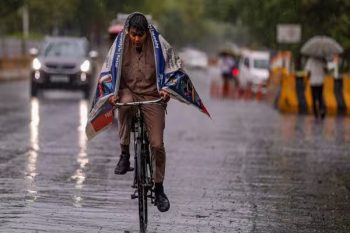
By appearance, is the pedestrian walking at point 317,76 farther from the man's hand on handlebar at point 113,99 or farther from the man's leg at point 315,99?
the man's hand on handlebar at point 113,99

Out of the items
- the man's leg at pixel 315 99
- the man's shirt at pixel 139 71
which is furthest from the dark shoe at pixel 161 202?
the man's leg at pixel 315 99

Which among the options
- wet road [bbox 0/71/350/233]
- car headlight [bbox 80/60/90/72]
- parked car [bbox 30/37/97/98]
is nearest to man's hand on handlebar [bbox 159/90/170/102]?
wet road [bbox 0/71/350/233]

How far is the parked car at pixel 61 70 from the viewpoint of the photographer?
107 feet

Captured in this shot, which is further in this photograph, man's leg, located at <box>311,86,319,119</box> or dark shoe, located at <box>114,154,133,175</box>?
man's leg, located at <box>311,86,319,119</box>

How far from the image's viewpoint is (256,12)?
4150 centimetres

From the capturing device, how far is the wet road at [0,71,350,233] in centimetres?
897

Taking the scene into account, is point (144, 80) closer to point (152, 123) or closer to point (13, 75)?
point (152, 123)

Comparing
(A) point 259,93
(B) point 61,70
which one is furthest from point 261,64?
(B) point 61,70

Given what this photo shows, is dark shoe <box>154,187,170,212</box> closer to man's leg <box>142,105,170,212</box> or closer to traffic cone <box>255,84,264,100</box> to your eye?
man's leg <box>142,105,170,212</box>

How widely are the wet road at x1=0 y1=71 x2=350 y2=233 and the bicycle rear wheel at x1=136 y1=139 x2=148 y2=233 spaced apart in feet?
0.79

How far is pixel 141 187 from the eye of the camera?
27.5 feet

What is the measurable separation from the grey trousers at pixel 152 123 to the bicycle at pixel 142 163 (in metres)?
0.04

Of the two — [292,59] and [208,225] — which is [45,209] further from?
[292,59]

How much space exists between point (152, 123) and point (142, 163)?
1.08 feet
